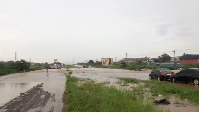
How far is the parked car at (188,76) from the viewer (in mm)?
21234

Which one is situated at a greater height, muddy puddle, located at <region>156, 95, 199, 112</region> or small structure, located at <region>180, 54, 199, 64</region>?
small structure, located at <region>180, 54, 199, 64</region>

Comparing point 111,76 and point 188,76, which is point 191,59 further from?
point 188,76

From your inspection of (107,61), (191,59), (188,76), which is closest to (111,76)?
(188,76)

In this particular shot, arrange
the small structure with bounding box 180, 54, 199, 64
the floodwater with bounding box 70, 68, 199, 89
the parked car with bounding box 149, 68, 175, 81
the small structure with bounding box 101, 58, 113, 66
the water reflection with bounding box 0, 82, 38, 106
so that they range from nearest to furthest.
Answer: the water reflection with bounding box 0, 82, 38, 106 < the parked car with bounding box 149, 68, 175, 81 < the floodwater with bounding box 70, 68, 199, 89 < the small structure with bounding box 180, 54, 199, 64 < the small structure with bounding box 101, 58, 113, 66

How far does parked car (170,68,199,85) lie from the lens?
21234mm

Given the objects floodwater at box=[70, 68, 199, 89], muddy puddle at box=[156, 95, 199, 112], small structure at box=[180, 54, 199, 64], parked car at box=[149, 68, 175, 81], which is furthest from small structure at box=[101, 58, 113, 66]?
muddy puddle at box=[156, 95, 199, 112]

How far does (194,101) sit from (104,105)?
4934 millimetres

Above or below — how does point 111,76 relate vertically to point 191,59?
below

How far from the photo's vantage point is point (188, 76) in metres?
22.3

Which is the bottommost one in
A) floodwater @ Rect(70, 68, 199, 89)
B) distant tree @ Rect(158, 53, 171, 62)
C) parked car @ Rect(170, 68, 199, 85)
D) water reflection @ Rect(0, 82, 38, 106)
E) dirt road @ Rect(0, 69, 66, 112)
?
water reflection @ Rect(0, 82, 38, 106)

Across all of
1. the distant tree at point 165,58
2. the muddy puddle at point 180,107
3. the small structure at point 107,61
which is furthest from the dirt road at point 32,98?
the small structure at point 107,61

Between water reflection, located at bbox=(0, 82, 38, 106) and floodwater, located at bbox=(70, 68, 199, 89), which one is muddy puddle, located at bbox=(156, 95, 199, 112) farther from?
water reflection, located at bbox=(0, 82, 38, 106)

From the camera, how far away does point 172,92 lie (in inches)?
648

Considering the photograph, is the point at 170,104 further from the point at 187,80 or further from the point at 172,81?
the point at 172,81
